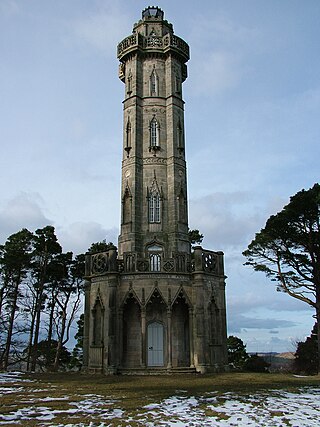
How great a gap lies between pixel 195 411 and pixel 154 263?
1734 centimetres

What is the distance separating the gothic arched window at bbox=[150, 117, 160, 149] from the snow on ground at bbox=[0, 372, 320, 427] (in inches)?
838

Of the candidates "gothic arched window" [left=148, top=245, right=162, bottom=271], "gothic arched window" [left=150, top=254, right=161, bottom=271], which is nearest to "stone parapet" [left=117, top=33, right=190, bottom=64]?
"gothic arched window" [left=148, top=245, right=162, bottom=271]

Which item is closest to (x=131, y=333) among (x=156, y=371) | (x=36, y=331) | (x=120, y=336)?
(x=120, y=336)

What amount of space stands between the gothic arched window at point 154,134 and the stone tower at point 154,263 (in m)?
0.08

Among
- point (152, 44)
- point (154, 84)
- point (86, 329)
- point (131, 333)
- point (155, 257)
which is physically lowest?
point (131, 333)

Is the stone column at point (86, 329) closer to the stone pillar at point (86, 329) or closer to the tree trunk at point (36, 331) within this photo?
the stone pillar at point (86, 329)

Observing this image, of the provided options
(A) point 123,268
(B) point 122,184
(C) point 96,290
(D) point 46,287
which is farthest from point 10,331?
(B) point 122,184

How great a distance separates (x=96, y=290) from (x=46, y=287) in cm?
1411

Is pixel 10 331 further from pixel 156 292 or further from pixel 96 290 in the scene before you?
pixel 156 292

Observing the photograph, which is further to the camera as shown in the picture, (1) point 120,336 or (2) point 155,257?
(2) point 155,257

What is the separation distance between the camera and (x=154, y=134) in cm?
3428

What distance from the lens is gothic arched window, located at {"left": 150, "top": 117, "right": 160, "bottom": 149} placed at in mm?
33888

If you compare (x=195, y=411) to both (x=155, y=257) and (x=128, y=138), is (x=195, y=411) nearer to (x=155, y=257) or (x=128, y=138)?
(x=155, y=257)

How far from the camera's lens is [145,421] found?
11.6 meters
